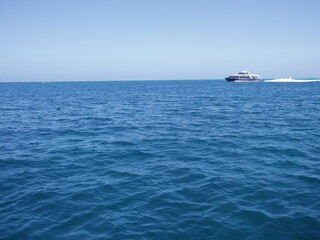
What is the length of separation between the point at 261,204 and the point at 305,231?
199cm

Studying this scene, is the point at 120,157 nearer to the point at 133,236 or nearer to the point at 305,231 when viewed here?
the point at 133,236

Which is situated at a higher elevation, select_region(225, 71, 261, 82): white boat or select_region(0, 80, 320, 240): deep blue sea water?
select_region(225, 71, 261, 82): white boat

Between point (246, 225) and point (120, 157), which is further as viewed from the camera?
point (120, 157)

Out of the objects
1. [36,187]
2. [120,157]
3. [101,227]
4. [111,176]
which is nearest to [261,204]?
[101,227]

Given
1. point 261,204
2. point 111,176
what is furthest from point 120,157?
point 261,204

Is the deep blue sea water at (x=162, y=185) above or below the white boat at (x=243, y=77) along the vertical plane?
below

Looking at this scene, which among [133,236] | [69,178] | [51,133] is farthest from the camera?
[51,133]

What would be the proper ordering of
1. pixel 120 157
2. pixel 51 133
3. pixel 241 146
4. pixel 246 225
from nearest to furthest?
1. pixel 246 225
2. pixel 120 157
3. pixel 241 146
4. pixel 51 133

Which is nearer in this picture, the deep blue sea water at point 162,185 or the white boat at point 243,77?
the deep blue sea water at point 162,185

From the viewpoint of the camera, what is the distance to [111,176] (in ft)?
43.1

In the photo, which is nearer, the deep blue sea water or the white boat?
the deep blue sea water

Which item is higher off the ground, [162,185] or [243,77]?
[243,77]

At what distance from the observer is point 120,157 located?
53.6ft

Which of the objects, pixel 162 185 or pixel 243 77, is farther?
pixel 243 77
